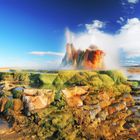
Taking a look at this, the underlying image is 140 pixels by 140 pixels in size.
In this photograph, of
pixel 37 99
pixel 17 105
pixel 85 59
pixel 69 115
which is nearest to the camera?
pixel 69 115

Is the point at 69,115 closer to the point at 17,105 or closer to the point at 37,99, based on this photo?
the point at 37,99

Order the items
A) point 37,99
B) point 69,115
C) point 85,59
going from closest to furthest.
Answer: point 69,115
point 37,99
point 85,59

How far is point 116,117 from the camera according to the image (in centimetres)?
3031

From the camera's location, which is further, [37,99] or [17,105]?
[37,99]

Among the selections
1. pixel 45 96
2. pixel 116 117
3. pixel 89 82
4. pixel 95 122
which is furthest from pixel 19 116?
pixel 89 82

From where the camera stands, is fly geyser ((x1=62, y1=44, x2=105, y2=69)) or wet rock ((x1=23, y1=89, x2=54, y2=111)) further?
fly geyser ((x1=62, y1=44, x2=105, y2=69))

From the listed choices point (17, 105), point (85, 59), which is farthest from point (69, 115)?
point (85, 59)

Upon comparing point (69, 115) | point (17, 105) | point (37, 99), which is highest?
point (37, 99)

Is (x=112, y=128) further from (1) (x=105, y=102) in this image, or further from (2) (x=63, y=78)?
(2) (x=63, y=78)

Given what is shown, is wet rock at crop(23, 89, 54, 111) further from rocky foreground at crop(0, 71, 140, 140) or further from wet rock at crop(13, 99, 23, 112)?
wet rock at crop(13, 99, 23, 112)

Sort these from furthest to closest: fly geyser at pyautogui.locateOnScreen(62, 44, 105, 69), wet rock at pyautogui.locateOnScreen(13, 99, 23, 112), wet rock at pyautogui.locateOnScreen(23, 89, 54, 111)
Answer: fly geyser at pyautogui.locateOnScreen(62, 44, 105, 69) < wet rock at pyautogui.locateOnScreen(13, 99, 23, 112) < wet rock at pyautogui.locateOnScreen(23, 89, 54, 111)

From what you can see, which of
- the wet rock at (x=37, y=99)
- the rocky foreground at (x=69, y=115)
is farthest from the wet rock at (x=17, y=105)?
the wet rock at (x=37, y=99)

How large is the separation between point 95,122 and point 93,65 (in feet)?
175

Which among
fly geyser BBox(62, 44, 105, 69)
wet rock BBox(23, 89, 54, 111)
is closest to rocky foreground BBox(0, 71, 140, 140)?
wet rock BBox(23, 89, 54, 111)
